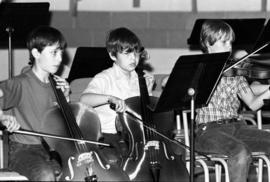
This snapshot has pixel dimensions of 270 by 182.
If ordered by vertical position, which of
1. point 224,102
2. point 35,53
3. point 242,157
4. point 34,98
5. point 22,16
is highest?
point 22,16

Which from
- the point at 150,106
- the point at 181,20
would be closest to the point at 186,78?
the point at 150,106

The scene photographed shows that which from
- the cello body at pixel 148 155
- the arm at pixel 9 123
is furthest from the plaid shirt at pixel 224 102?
the arm at pixel 9 123

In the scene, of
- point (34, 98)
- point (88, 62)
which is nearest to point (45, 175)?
point (34, 98)

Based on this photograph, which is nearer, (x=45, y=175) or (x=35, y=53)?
(x=45, y=175)

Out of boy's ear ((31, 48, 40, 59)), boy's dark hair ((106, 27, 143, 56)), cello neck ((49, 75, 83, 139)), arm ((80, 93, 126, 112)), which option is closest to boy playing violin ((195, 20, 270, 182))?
boy's dark hair ((106, 27, 143, 56))

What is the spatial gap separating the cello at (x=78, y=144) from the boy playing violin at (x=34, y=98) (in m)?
0.06

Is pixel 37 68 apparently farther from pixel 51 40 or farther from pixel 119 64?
pixel 119 64

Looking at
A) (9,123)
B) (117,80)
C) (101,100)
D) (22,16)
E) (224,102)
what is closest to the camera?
(9,123)

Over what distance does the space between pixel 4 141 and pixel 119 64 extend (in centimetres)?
83

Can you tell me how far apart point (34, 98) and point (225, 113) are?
3.82 ft

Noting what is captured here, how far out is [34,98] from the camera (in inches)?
154

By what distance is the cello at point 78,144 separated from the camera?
3602mm

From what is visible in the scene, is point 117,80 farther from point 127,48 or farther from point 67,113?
point 67,113

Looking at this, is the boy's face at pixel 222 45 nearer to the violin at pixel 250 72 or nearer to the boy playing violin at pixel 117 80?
the violin at pixel 250 72
